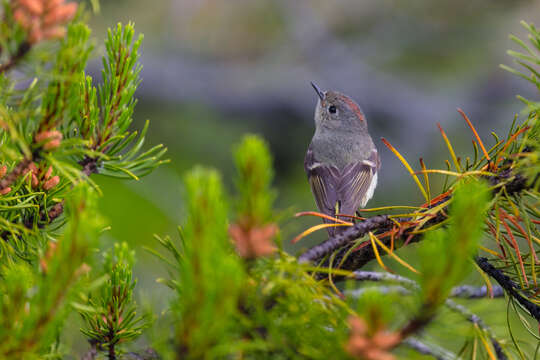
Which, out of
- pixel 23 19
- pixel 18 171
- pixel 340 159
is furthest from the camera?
pixel 340 159

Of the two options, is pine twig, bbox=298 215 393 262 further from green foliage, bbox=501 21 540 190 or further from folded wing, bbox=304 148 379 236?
folded wing, bbox=304 148 379 236

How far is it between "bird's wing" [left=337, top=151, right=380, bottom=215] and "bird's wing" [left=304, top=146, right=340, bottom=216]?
0.10 ft

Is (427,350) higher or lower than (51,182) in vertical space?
lower

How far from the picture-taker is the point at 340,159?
2.94 meters

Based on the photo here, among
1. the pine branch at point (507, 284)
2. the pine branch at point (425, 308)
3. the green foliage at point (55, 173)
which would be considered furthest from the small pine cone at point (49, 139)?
the pine branch at point (507, 284)

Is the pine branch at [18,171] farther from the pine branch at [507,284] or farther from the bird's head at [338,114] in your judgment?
the bird's head at [338,114]

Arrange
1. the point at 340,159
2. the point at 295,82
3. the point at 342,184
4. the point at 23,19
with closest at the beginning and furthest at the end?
the point at 23,19 < the point at 342,184 < the point at 340,159 < the point at 295,82

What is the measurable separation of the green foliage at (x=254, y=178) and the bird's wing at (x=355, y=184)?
192cm

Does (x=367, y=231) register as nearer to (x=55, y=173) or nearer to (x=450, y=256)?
(x=450, y=256)

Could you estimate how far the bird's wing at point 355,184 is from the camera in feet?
8.76

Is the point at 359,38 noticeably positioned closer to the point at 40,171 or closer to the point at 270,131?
the point at 270,131

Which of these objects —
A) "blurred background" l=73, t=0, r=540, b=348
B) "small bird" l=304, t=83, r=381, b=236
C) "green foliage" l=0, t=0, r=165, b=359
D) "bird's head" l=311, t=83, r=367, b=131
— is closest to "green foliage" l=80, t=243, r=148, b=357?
"green foliage" l=0, t=0, r=165, b=359

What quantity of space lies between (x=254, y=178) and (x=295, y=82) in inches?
171

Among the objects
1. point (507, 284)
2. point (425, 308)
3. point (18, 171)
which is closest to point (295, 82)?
point (507, 284)
